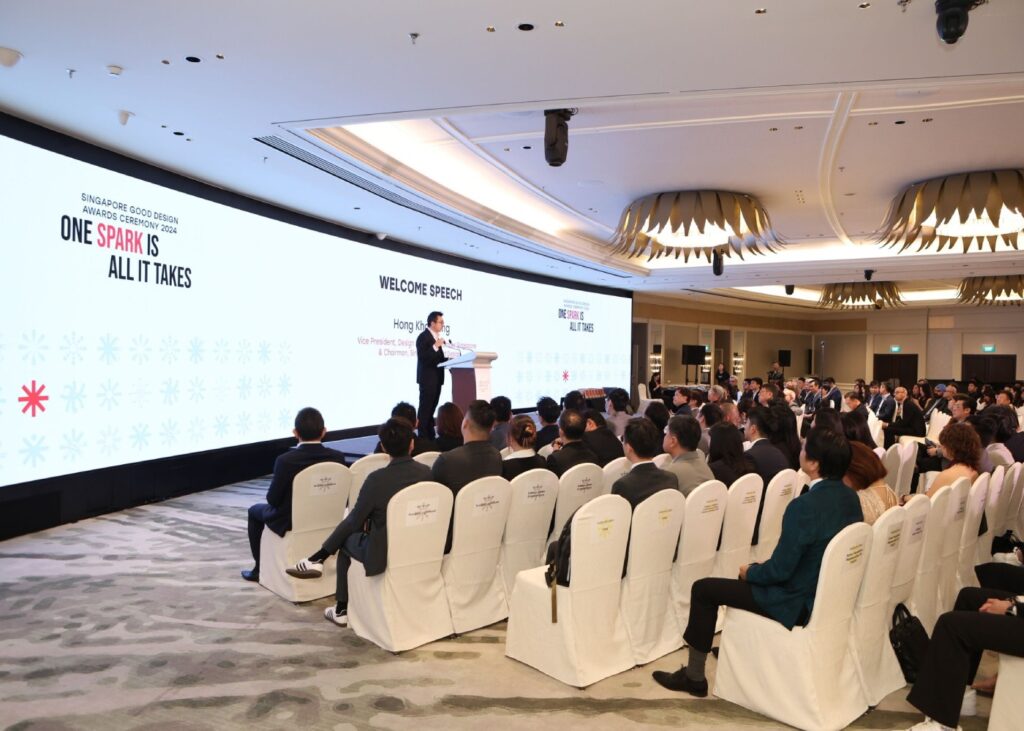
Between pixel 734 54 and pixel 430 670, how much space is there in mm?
3942

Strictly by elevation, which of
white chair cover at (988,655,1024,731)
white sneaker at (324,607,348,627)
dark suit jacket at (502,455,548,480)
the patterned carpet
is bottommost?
the patterned carpet

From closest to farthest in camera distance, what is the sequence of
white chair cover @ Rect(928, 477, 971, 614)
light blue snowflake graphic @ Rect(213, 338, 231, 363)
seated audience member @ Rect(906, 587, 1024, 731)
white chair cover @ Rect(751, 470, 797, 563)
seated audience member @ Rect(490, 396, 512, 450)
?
1. seated audience member @ Rect(906, 587, 1024, 731)
2. white chair cover @ Rect(928, 477, 971, 614)
3. white chair cover @ Rect(751, 470, 797, 563)
4. seated audience member @ Rect(490, 396, 512, 450)
5. light blue snowflake graphic @ Rect(213, 338, 231, 363)

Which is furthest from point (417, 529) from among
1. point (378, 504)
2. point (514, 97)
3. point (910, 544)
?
point (514, 97)

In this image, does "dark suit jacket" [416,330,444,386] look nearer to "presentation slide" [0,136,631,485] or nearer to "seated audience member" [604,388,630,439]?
"presentation slide" [0,136,631,485]

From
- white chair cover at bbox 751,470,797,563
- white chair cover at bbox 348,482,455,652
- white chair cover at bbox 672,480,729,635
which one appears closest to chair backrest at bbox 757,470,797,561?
white chair cover at bbox 751,470,797,563

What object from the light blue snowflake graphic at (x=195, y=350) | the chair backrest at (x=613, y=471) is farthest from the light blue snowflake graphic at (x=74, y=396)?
the chair backrest at (x=613, y=471)

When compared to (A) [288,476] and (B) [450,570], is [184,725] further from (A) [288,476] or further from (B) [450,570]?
(A) [288,476]

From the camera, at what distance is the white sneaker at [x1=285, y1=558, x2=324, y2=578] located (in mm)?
4324

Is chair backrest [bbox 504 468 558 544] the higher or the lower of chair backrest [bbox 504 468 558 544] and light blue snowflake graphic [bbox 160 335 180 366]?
the lower

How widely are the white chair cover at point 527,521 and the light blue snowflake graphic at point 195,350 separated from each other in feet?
16.1

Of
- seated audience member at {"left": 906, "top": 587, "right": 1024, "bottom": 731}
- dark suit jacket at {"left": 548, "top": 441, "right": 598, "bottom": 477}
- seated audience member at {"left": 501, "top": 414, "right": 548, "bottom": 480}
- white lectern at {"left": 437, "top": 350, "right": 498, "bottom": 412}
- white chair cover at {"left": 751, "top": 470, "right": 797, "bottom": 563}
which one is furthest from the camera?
white lectern at {"left": 437, "top": 350, "right": 498, "bottom": 412}

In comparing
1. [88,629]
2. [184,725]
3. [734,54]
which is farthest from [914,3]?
[88,629]

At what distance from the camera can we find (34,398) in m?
6.08

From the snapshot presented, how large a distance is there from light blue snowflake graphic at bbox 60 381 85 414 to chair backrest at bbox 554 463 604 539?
14.9 feet
